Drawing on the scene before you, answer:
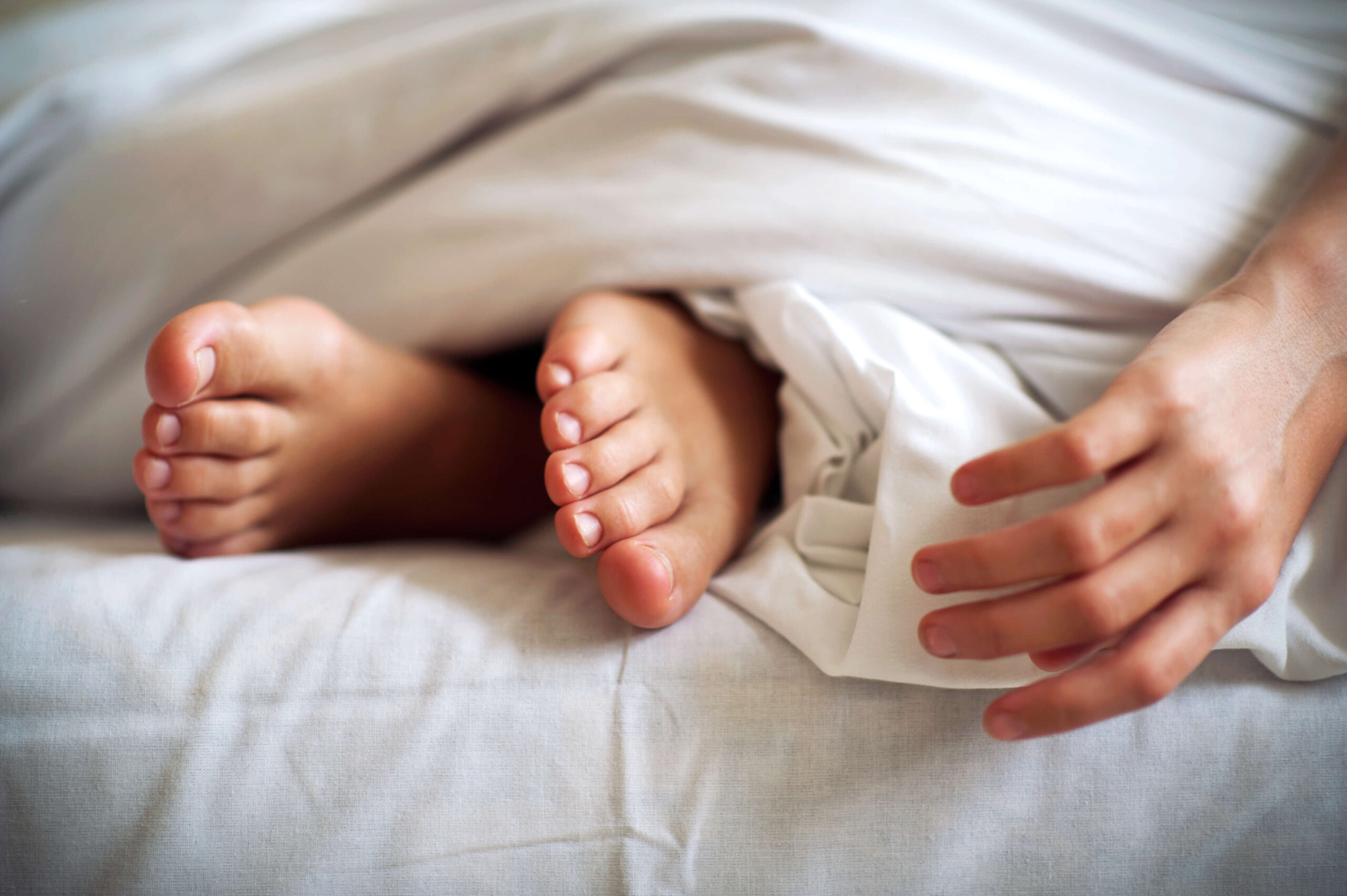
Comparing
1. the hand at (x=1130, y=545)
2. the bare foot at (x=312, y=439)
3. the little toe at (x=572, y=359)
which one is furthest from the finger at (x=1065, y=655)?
the bare foot at (x=312, y=439)

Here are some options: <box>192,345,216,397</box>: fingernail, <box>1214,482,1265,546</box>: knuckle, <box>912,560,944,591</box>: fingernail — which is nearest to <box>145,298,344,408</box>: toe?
<box>192,345,216,397</box>: fingernail

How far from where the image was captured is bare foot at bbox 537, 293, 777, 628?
16.1 inches

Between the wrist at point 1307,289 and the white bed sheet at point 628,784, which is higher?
the wrist at point 1307,289

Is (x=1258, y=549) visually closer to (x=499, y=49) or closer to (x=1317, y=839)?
(x=1317, y=839)

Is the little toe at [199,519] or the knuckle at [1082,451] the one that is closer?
the knuckle at [1082,451]

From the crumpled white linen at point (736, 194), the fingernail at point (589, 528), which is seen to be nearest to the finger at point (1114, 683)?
the crumpled white linen at point (736, 194)

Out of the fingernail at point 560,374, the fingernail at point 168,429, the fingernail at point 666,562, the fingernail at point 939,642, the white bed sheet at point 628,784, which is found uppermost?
the fingernail at point 168,429

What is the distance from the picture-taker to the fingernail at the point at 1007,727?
33 centimetres

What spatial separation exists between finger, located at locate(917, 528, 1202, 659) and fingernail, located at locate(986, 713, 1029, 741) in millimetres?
24

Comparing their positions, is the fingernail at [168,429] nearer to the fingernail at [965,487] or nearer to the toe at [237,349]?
the toe at [237,349]

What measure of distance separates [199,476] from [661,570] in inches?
11.0

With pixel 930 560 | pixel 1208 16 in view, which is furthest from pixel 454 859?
pixel 1208 16

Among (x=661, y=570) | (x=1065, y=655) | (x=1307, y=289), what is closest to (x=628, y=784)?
(x=661, y=570)

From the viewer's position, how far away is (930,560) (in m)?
0.35
